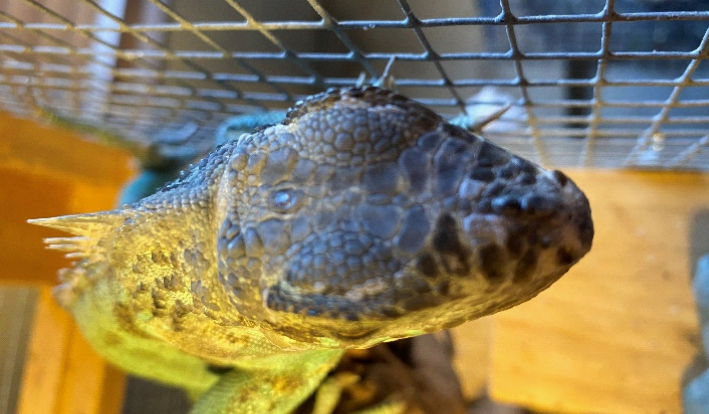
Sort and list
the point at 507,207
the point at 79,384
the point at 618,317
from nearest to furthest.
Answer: the point at 507,207, the point at 618,317, the point at 79,384

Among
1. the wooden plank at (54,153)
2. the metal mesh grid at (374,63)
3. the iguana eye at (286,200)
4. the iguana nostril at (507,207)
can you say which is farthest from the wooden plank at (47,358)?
the iguana nostril at (507,207)

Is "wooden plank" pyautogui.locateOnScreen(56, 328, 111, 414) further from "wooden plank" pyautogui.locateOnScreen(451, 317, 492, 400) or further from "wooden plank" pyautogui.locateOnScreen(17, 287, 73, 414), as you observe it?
"wooden plank" pyautogui.locateOnScreen(451, 317, 492, 400)

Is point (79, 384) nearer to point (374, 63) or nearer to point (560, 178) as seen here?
point (374, 63)

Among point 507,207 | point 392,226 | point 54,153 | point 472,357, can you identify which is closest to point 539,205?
point 507,207

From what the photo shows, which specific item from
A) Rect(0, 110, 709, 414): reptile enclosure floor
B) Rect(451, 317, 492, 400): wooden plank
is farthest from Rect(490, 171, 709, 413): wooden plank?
Rect(451, 317, 492, 400): wooden plank

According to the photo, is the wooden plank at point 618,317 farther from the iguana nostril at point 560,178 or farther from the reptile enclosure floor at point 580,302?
the iguana nostril at point 560,178

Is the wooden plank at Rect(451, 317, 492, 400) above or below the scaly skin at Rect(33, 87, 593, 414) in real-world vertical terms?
below

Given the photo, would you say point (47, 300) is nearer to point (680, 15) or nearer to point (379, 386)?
point (379, 386)
